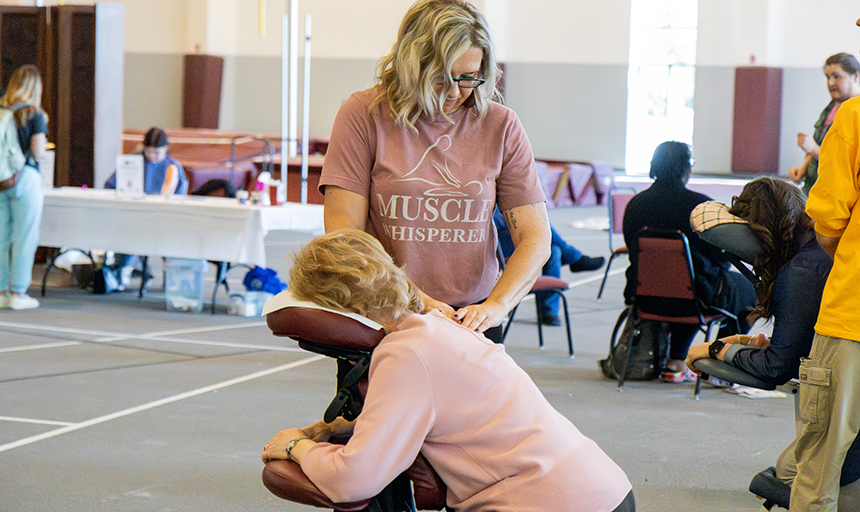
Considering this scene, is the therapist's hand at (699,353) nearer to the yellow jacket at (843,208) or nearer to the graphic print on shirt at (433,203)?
the yellow jacket at (843,208)

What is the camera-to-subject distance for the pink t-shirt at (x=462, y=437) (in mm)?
1497

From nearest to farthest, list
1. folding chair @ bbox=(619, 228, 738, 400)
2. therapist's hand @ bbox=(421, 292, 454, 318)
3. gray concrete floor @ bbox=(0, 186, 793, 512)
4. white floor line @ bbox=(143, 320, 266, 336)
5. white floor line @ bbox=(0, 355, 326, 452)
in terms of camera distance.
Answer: therapist's hand @ bbox=(421, 292, 454, 318) → gray concrete floor @ bbox=(0, 186, 793, 512) → white floor line @ bbox=(0, 355, 326, 452) → folding chair @ bbox=(619, 228, 738, 400) → white floor line @ bbox=(143, 320, 266, 336)

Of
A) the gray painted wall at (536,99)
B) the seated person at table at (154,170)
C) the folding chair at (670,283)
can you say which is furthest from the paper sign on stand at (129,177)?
the gray painted wall at (536,99)

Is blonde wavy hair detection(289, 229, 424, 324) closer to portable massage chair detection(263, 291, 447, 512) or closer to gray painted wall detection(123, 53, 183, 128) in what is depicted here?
portable massage chair detection(263, 291, 447, 512)

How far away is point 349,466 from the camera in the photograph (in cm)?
150

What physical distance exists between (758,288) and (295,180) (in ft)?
29.8

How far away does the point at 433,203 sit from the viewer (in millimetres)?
2002

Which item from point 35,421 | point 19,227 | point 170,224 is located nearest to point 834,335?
point 35,421

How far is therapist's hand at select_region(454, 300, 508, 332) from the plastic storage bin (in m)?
4.48

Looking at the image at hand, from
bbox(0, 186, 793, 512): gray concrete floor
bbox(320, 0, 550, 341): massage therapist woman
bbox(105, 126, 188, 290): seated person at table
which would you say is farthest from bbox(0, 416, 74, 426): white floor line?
bbox(105, 126, 188, 290): seated person at table

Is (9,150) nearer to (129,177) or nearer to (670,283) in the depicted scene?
(129,177)

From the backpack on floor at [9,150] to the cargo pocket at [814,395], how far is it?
16.7 ft

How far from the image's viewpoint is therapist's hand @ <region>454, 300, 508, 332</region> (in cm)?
183

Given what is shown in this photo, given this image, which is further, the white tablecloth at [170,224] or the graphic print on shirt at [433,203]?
the white tablecloth at [170,224]
